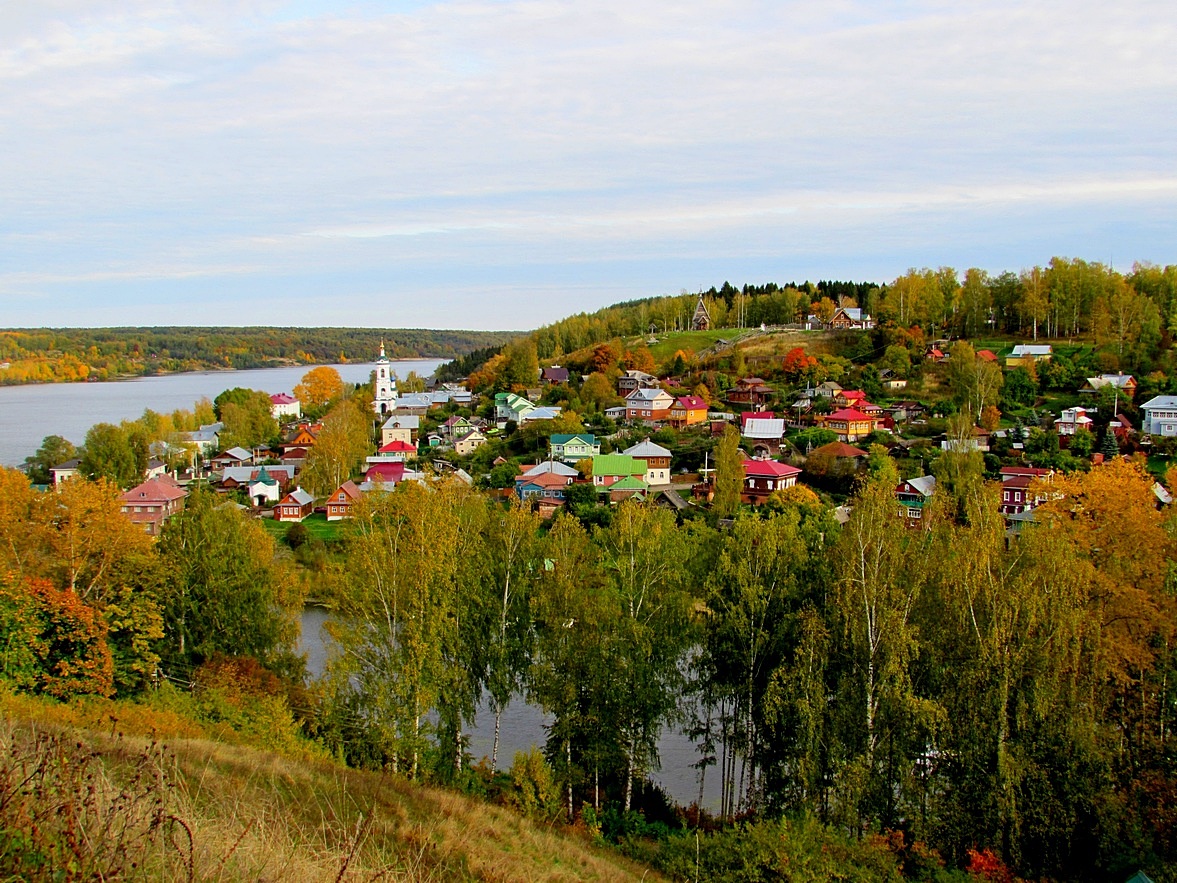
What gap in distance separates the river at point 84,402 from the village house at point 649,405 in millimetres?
25536

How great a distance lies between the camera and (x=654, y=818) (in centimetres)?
945

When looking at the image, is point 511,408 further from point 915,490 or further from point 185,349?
point 185,349

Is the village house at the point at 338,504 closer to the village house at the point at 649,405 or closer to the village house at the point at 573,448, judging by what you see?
the village house at the point at 573,448

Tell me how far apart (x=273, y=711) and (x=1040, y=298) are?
133 feet

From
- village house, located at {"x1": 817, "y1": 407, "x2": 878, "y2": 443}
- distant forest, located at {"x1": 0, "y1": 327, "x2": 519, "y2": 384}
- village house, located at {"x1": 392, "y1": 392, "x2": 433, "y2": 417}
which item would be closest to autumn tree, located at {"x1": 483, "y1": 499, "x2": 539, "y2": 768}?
village house, located at {"x1": 817, "y1": 407, "x2": 878, "y2": 443}

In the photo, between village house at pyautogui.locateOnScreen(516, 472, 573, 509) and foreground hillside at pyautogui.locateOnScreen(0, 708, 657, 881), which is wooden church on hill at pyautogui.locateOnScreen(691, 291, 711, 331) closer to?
village house at pyautogui.locateOnScreen(516, 472, 573, 509)

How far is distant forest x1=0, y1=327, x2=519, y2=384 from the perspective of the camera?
96688 millimetres

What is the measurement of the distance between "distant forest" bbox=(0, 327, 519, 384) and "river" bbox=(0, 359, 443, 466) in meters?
1.86

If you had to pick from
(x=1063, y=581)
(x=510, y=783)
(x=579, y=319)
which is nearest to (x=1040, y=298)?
(x=579, y=319)

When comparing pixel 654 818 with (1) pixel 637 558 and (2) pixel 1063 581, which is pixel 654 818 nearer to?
(1) pixel 637 558

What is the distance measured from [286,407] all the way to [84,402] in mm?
35165

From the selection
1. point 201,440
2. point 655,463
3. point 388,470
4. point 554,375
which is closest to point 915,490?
point 655,463

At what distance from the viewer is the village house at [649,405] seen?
34.8 metres

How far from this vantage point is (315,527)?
82.3ft
